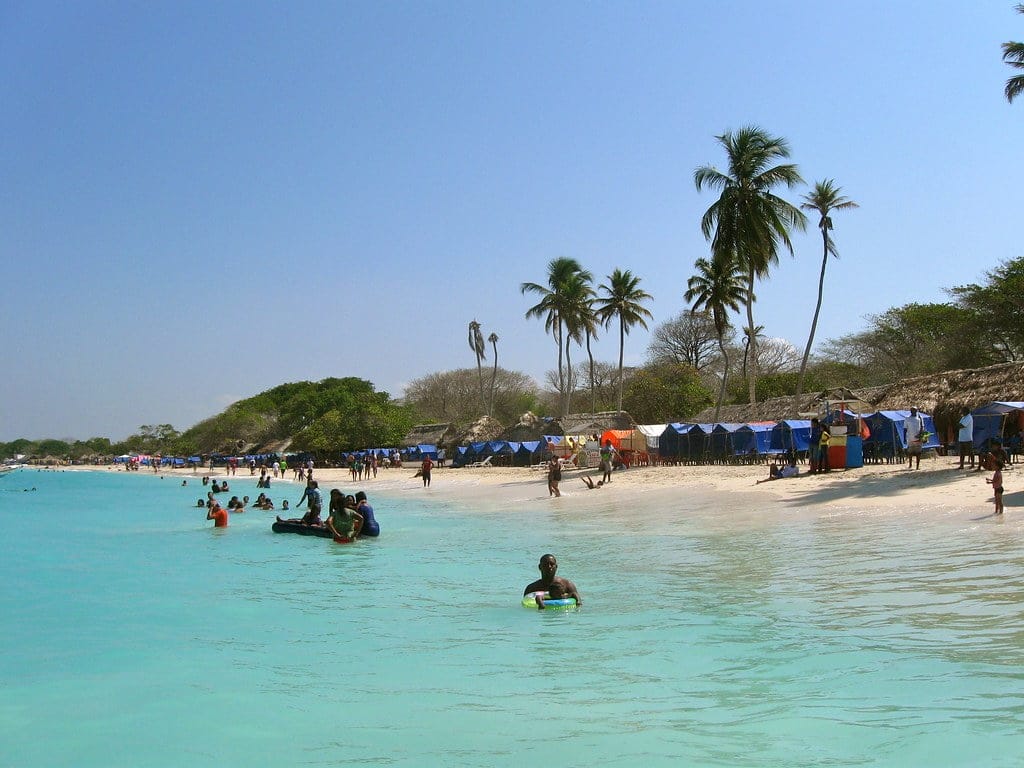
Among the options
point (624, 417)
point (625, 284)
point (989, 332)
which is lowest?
point (624, 417)

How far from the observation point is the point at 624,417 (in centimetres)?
4647

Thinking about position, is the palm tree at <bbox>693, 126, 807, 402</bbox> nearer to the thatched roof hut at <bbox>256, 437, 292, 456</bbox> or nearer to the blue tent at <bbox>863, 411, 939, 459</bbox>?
the blue tent at <bbox>863, 411, 939, 459</bbox>

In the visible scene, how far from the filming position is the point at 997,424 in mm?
23047

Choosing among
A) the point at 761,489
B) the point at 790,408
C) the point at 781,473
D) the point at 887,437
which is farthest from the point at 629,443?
the point at 761,489

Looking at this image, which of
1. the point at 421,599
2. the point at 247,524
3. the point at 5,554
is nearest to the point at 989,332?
the point at 247,524

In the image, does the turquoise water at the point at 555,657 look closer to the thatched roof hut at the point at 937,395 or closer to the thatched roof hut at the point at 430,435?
the thatched roof hut at the point at 937,395

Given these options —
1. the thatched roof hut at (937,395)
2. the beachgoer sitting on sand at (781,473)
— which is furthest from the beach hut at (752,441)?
the beachgoer sitting on sand at (781,473)

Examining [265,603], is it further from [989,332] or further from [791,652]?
[989,332]

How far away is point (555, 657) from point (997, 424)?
64.2 feet

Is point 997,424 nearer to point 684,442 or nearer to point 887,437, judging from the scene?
point 887,437

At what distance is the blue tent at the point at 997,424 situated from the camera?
2144 centimetres

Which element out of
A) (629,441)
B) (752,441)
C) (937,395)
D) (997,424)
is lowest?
(752,441)

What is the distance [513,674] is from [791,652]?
270cm

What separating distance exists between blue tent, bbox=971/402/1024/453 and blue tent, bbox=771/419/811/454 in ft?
22.0
